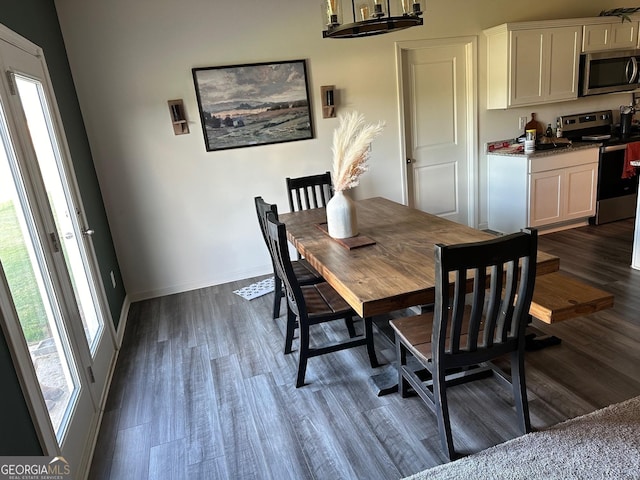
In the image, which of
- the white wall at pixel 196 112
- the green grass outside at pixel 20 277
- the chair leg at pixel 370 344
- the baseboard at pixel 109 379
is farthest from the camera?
the white wall at pixel 196 112

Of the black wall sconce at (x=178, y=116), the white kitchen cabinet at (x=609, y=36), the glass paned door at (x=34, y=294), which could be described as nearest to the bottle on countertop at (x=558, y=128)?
the white kitchen cabinet at (x=609, y=36)

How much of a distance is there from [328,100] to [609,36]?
3.15 meters

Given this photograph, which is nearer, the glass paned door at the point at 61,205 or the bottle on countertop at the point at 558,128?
the glass paned door at the point at 61,205

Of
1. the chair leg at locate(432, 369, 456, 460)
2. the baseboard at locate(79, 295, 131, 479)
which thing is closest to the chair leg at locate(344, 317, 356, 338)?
the chair leg at locate(432, 369, 456, 460)

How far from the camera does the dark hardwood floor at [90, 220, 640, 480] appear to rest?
192 centimetres

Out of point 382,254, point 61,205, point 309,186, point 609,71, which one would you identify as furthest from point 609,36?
point 61,205

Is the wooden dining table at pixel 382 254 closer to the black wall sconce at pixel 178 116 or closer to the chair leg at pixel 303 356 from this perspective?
the chair leg at pixel 303 356

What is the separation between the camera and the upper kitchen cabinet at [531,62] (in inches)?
165

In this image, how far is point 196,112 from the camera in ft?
12.1

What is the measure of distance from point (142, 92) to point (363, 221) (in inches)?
86.0

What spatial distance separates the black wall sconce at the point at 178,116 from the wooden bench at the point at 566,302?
3.00 metres

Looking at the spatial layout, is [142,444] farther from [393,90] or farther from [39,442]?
[393,90]

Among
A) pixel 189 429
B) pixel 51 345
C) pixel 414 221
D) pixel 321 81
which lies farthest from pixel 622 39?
pixel 51 345

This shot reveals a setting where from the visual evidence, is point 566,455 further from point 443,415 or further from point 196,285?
point 196,285
